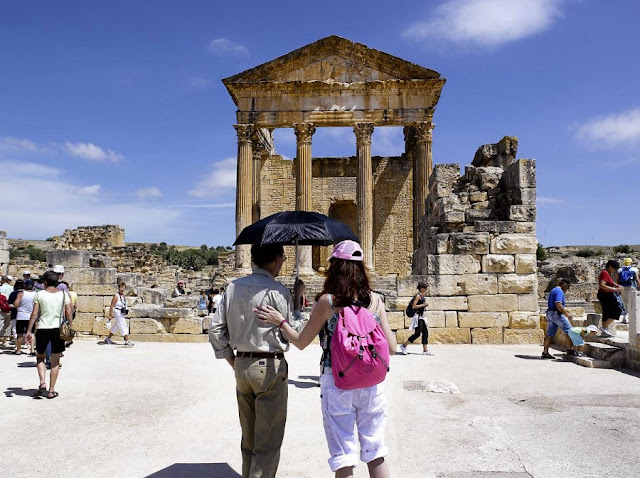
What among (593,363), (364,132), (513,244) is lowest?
(593,363)

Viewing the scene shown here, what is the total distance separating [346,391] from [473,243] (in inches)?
332

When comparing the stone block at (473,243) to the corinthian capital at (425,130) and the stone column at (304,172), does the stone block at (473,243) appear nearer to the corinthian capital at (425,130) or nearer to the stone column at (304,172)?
the stone column at (304,172)

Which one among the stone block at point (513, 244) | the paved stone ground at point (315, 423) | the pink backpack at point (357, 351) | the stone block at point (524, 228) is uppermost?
the stone block at point (524, 228)

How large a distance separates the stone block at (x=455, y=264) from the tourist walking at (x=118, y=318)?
6408 mm

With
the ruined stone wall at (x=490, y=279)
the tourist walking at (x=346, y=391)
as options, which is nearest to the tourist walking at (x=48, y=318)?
the tourist walking at (x=346, y=391)

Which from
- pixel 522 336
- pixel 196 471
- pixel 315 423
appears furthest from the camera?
pixel 522 336

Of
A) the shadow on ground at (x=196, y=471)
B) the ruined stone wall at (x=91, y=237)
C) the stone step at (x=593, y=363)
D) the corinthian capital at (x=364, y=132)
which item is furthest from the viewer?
the ruined stone wall at (x=91, y=237)

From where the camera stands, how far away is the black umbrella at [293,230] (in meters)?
4.24

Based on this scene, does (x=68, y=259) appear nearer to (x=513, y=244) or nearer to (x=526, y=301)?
(x=513, y=244)

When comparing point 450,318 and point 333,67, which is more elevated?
point 333,67

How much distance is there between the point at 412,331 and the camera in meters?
10.4

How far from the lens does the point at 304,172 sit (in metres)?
23.1

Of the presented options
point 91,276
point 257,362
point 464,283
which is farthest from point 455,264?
point 257,362

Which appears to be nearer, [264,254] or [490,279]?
[264,254]
